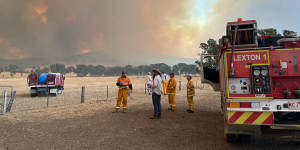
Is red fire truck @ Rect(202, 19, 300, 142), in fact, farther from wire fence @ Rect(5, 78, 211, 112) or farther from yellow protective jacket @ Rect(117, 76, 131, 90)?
wire fence @ Rect(5, 78, 211, 112)

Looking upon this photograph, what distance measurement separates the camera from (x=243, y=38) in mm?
3562

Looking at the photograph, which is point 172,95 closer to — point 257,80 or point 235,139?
point 235,139

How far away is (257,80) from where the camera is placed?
3326 mm

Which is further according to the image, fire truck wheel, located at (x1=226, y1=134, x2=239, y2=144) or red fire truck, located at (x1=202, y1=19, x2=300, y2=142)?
fire truck wheel, located at (x1=226, y1=134, x2=239, y2=144)

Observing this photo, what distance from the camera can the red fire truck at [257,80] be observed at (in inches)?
127

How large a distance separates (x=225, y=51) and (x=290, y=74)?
3.68ft

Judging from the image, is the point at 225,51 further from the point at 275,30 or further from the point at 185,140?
the point at 275,30

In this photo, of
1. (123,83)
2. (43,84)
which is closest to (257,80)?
(123,83)

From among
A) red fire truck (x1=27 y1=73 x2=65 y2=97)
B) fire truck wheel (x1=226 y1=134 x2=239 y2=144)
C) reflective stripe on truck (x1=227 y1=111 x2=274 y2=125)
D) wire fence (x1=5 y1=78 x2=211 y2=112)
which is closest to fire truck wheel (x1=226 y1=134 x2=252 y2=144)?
fire truck wheel (x1=226 y1=134 x2=239 y2=144)

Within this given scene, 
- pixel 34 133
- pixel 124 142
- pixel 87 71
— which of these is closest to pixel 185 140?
pixel 124 142

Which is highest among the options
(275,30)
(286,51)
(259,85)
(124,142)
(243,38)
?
(275,30)

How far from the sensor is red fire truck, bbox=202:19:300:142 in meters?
3.22

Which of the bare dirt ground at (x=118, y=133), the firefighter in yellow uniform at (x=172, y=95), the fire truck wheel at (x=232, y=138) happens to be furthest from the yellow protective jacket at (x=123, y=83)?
the fire truck wheel at (x=232, y=138)

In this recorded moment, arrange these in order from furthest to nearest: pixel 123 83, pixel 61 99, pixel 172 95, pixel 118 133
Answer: pixel 61 99 < pixel 172 95 < pixel 123 83 < pixel 118 133
